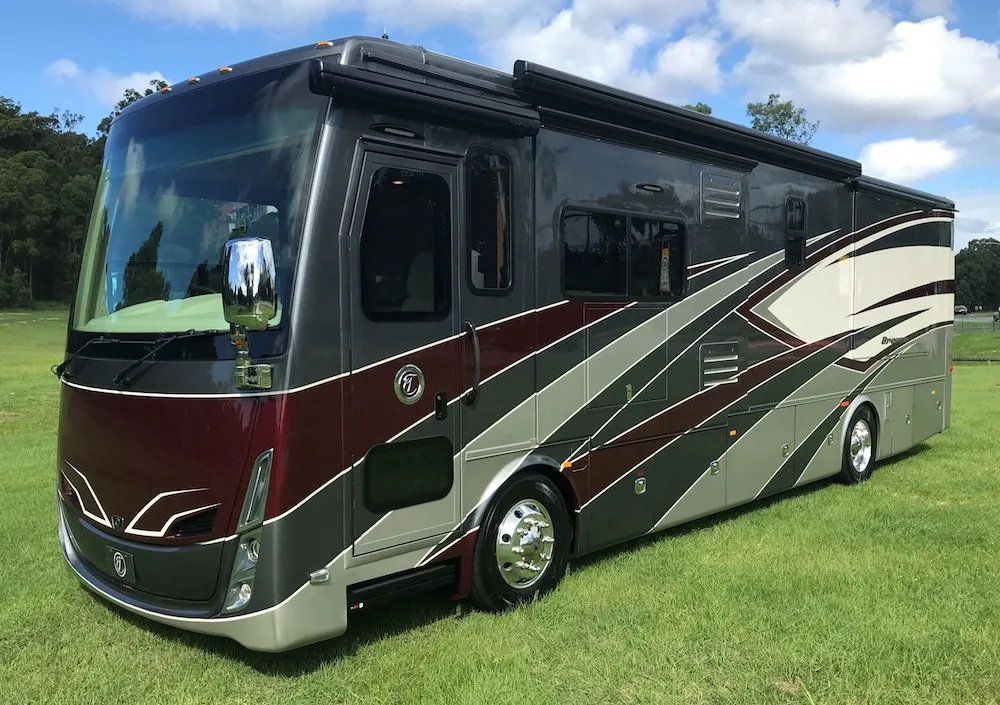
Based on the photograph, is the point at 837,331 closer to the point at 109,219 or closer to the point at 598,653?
the point at 598,653

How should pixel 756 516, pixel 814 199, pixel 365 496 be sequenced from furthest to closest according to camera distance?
pixel 814 199, pixel 756 516, pixel 365 496

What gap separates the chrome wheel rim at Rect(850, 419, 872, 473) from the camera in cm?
830

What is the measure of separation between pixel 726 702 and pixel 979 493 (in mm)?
5253

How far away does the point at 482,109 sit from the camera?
4.34 metres

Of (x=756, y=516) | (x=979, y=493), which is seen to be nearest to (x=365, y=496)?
(x=756, y=516)

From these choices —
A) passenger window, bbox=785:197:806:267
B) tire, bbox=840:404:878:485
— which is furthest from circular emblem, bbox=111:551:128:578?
tire, bbox=840:404:878:485

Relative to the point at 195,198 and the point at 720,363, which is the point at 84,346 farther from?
the point at 720,363

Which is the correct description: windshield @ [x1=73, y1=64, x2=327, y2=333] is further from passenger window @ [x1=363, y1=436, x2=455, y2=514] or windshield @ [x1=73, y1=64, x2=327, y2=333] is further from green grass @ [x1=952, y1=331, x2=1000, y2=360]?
green grass @ [x1=952, y1=331, x2=1000, y2=360]

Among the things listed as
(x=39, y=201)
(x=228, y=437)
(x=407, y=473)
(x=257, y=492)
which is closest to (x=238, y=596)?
(x=257, y=492)

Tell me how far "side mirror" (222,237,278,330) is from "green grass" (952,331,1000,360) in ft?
110

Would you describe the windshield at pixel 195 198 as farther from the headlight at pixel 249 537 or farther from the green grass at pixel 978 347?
the green grass at pixel 978 347

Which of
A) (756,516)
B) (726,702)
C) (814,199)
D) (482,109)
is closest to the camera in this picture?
(726,702)

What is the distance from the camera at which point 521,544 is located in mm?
4723

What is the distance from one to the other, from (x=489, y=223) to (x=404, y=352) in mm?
932
